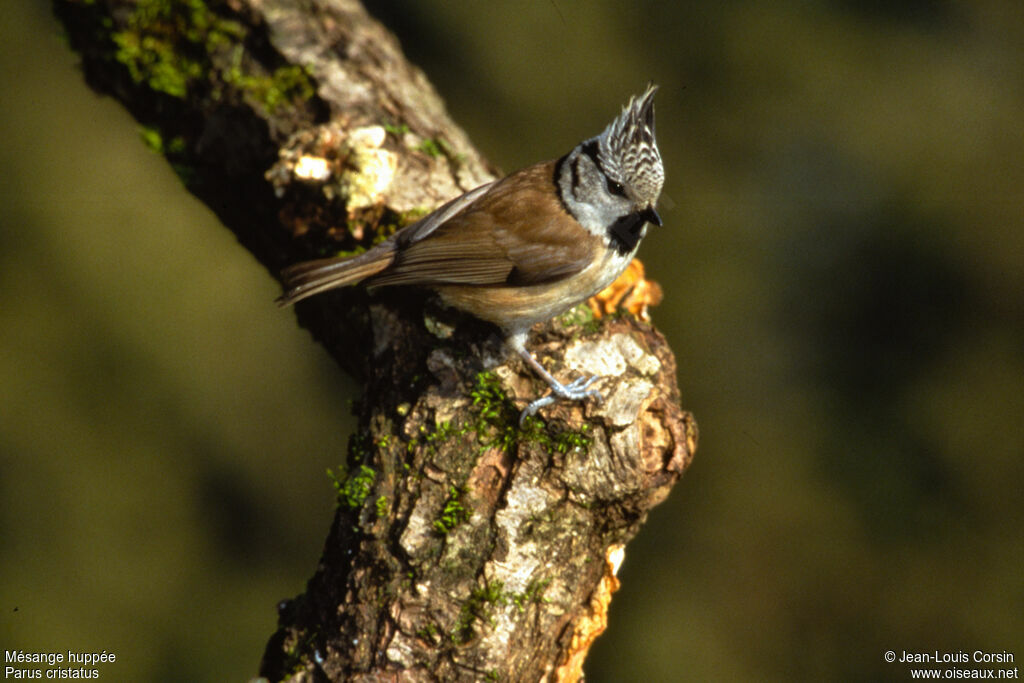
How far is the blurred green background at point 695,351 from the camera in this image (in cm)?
491

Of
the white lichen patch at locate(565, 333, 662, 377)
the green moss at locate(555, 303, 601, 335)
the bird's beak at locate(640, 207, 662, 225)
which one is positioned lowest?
the white lichen patch at locate(565, 333, 662, 377)

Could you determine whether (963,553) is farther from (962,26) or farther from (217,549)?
(217,549)

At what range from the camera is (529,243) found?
3006 mm

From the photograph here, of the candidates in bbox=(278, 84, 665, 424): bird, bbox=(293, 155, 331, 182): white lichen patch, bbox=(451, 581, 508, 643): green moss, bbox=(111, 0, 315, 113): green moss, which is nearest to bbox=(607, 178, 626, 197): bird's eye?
bbox=(278, 84, 665, 424): bird

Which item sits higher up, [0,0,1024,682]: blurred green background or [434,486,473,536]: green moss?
[0,0,1024,682]: blurred green background

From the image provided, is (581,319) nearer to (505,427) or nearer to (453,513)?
(505,427)

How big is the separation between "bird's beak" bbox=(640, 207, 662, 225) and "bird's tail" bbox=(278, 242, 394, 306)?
93 centimetres

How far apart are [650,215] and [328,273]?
46.4 inches

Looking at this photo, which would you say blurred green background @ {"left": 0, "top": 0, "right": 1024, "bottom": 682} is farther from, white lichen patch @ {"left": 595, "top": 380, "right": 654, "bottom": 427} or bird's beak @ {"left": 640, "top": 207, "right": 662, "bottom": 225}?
white lichen patch @ {"left": 595, "top": 380, "right": 654, "bottom": 427}

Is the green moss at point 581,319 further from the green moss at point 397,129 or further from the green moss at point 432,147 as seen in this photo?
the green moss at point 397,129

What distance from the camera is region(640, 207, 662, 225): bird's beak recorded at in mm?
2883

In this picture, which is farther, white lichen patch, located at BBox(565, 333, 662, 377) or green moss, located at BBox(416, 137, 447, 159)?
green moss, located at BBox(416, 137, 447, 159)

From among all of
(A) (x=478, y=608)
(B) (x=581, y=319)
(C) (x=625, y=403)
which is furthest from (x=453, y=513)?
(B) (x=581, y=319)

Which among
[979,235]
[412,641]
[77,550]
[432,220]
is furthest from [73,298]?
[979,235]
